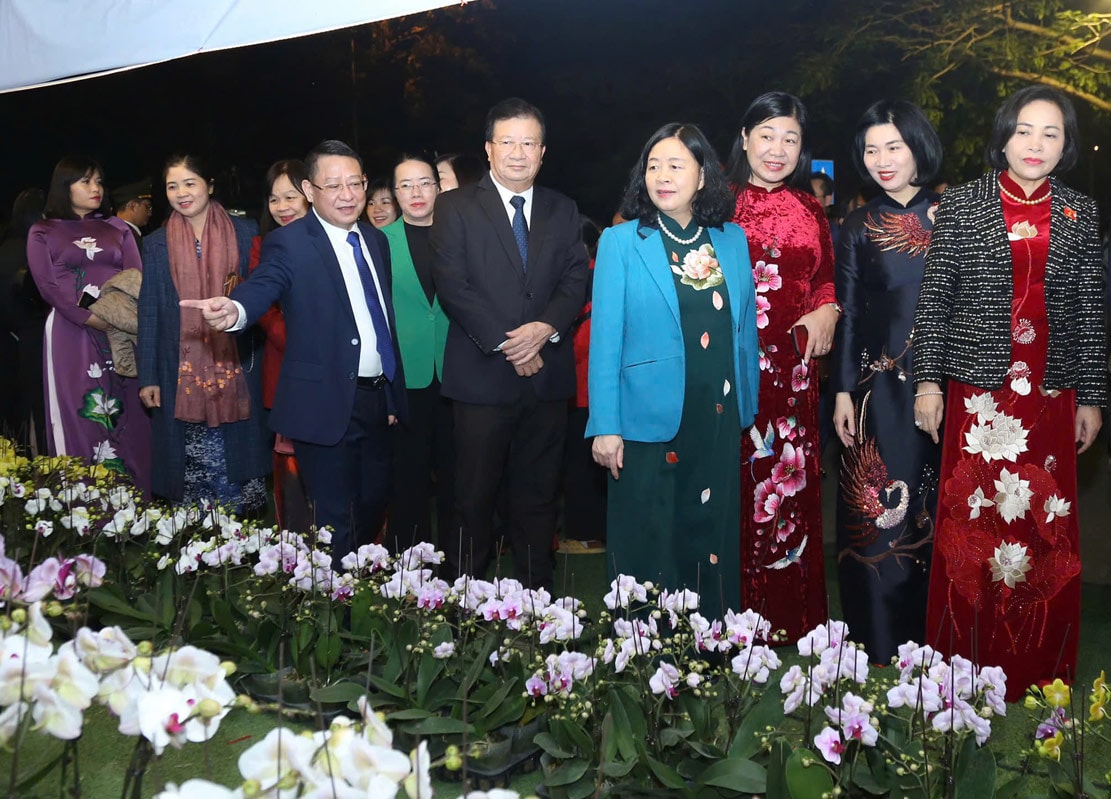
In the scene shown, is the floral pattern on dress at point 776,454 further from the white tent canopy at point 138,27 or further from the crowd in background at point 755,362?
the white tent canopy at point 138,27

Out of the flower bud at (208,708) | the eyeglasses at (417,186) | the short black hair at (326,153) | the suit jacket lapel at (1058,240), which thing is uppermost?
the short black hair at (326,153)

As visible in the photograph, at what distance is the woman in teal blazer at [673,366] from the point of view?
2879 mm

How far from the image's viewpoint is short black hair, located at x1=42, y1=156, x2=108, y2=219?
4.35 metres

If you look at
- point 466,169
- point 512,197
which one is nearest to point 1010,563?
point 512,197

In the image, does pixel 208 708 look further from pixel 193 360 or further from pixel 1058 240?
pixel 193 360

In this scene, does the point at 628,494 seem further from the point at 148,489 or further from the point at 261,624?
the point at 148,489

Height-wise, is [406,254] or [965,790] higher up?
[406,254]

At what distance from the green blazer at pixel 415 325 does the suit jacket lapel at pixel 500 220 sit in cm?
57

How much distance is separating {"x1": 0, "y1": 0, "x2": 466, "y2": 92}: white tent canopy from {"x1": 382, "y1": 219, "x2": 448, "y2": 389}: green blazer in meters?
2.17

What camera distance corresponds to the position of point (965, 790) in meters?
1.88

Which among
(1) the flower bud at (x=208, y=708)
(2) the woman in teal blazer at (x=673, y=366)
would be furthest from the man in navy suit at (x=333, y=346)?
(1) the flower bud at (x=208, y=708)

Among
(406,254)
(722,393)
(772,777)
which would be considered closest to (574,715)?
(772,777)

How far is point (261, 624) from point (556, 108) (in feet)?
24.4

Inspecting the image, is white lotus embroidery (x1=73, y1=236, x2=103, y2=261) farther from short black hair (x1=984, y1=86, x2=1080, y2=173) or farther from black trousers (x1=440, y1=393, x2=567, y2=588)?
short black hair (x1=984, y1=86, x2=1080, y2=173)
